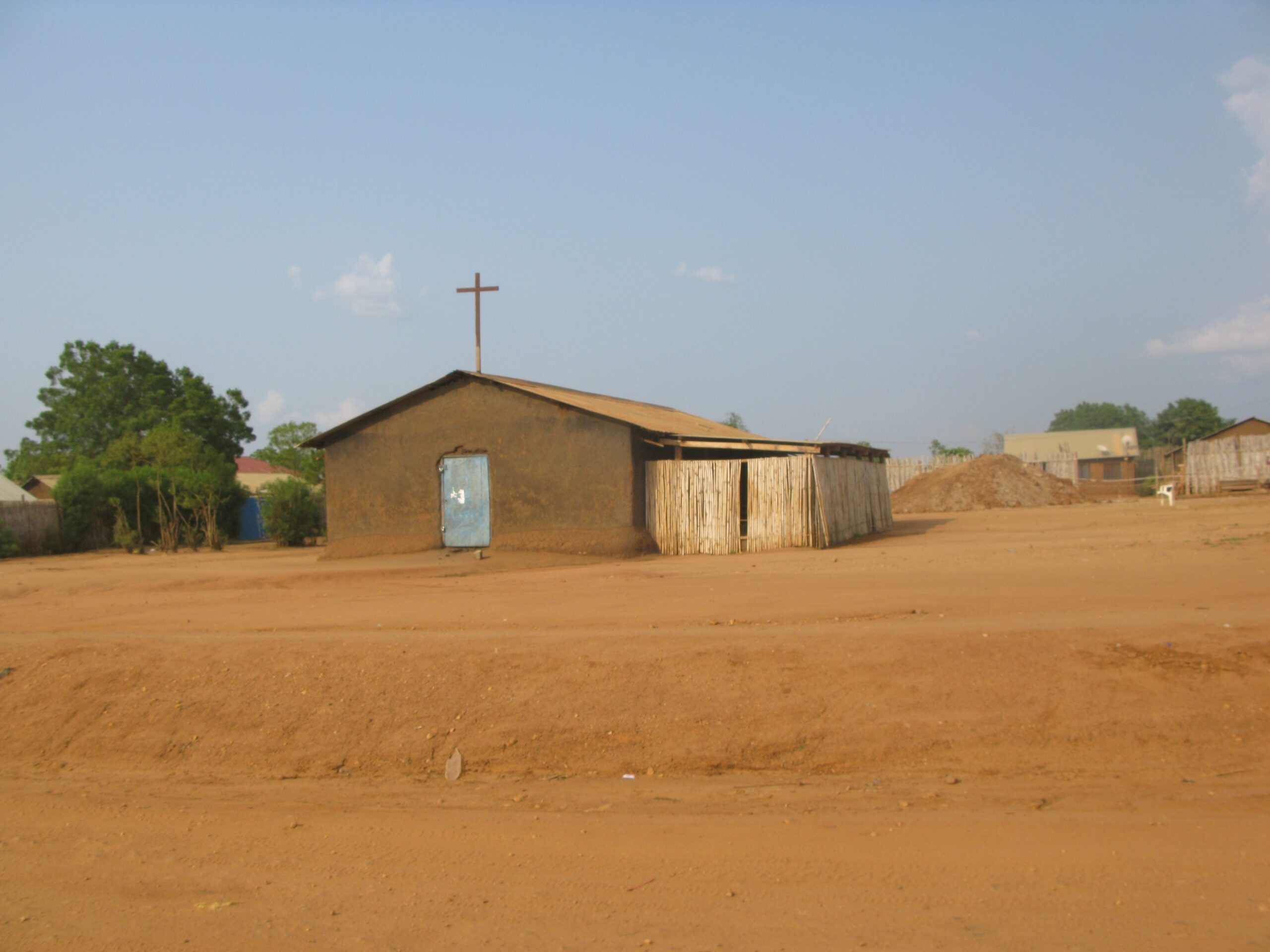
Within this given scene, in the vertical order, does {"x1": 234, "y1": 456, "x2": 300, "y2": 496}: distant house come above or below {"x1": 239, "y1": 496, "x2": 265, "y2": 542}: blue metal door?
above

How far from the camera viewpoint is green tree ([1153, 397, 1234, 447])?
81000 mm

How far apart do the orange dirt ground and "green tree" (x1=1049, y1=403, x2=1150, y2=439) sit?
121131 millimetres

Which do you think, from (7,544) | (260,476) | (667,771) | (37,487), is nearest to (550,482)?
(667,771)

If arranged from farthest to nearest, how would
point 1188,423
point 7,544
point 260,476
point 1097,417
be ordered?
point 1097,417 < point 1188,423 < point 260,476 < point 7,544

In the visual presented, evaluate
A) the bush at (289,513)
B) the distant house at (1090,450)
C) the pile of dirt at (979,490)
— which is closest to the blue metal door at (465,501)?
the bush at (289,513)

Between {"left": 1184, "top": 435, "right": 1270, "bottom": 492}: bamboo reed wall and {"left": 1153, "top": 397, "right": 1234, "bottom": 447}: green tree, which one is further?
{"left": 1153, "top": 397, "right": 1234, "bottom": 447}: green tree

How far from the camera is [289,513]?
26.7m

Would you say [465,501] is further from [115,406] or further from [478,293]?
[115,406]

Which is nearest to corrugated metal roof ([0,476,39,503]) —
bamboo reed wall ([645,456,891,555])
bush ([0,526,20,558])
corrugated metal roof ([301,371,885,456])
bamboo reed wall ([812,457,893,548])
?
bush ([0,526,20,558])

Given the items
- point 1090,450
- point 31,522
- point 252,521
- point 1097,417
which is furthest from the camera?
point 1097,417

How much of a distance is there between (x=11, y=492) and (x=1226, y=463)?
42.5 metres

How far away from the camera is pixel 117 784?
21.7 feet

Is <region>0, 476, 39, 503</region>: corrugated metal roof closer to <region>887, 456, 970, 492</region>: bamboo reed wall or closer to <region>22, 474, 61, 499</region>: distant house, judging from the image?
<region>22, 474, 61, 499</region>: distant house

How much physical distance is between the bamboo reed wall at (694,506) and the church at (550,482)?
24mm
